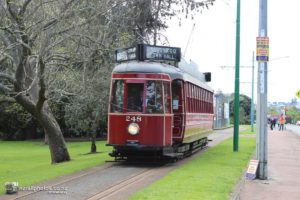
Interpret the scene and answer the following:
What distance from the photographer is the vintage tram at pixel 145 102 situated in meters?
16.2

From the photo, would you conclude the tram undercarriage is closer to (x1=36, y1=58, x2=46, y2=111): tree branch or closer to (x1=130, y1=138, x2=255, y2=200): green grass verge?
(x1=130, y1=138, x2=255, y2=200): green grass verge

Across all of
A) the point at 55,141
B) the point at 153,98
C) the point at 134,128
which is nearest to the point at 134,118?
the point at 134,128

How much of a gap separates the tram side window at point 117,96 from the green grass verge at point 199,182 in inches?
106

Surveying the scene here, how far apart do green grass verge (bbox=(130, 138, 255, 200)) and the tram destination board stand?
3.59 meters

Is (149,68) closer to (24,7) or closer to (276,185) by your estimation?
(24,7)

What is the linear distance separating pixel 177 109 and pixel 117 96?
252 centimetres

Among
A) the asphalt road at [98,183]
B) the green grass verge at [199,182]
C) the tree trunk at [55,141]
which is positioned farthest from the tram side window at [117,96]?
the tree trunk at [55,141]

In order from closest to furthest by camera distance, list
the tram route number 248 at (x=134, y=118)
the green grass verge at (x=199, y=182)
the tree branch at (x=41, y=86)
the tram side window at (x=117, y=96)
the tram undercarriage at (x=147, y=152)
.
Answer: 1. the green grass verge at (x=199, y=182)
2. the tram route number 248 at (x=134, y=118)
3. the tram undercarriage at (x=147, y=152)
4. the tram side window at (x=117, y=96)
5. the tree branch at (x=41, y=86)

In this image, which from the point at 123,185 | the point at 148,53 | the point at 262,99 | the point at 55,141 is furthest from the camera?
the point at 55,141

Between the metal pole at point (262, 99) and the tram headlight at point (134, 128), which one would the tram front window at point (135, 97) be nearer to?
the tram headlight at point (134, 128)

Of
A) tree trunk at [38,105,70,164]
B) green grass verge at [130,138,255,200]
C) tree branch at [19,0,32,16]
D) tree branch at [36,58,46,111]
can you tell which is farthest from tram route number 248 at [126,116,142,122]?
tree trunk at [38,105,70,164]

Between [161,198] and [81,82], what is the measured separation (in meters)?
10.4

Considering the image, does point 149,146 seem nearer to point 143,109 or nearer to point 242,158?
point 143,109

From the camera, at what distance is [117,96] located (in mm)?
16469
